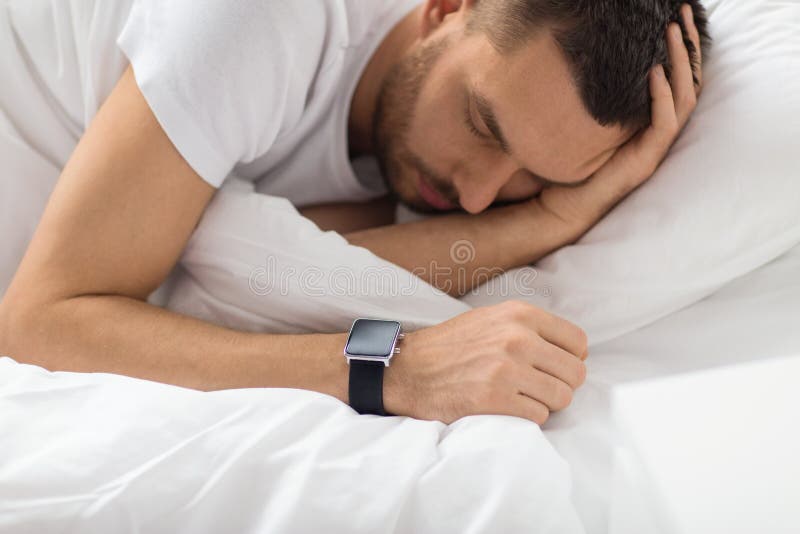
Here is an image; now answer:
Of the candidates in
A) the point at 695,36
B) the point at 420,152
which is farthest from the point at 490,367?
the point at 695,36

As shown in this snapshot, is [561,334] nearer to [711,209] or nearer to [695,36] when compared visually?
[711,209]

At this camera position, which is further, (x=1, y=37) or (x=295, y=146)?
(x=295, y=146)

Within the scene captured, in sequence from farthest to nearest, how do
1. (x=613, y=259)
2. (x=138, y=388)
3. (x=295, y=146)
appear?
Answer: 1. (x=295, y=146)
2. (x=613, y=259)
3. (x=138, y=388)

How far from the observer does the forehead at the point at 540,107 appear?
94 centimetres

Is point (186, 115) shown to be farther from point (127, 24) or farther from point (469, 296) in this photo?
point (469, 296)

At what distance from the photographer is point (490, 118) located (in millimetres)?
986

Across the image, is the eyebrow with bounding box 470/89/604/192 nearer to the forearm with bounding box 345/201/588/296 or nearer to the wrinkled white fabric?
the forearm with bounding box 345/201/588/296

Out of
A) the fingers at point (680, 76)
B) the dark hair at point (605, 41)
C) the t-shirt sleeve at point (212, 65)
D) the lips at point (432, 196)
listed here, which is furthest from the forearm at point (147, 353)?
the fingers at point (680, 76)

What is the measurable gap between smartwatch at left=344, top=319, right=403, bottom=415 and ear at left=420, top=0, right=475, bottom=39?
1.75ft

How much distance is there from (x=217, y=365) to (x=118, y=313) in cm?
14

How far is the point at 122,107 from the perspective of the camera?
2.98 feet

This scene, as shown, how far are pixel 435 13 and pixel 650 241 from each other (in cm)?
49

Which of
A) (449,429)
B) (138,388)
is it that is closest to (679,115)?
(449,429)

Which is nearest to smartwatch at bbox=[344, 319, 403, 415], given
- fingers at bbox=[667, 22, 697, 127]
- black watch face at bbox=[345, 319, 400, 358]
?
black watch face at bbox=[345, 319, 400, 358]
